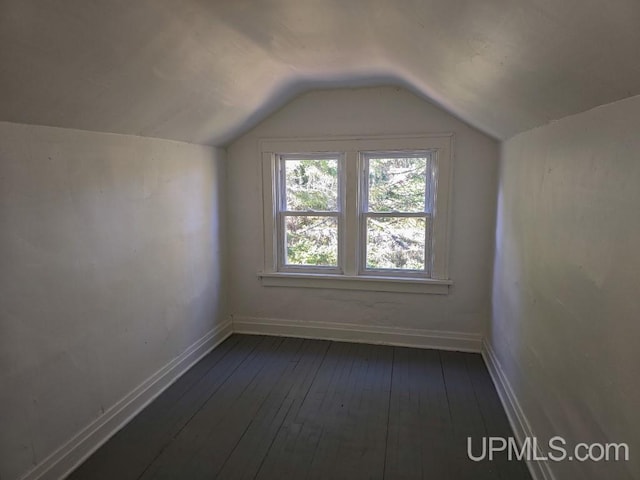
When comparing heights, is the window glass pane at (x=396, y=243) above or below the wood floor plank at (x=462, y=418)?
above

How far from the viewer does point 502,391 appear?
2.78 metres

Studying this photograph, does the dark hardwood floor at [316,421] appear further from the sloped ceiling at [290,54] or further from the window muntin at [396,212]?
the sloped ceiling at [290,54]

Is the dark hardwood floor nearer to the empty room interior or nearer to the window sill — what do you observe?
the empty room interior

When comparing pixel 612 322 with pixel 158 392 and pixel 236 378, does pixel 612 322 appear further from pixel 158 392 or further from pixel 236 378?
pixel 158 392

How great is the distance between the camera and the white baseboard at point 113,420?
80.3 inches

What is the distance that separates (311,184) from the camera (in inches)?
149

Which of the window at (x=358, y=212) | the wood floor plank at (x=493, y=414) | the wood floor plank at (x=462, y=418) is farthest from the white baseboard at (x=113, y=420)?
the wood floor plank at (x=493, y=414)

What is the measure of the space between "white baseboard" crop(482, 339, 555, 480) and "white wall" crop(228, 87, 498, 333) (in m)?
0.48

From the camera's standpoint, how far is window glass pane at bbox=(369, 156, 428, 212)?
3566mm

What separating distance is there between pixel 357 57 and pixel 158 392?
2577mm

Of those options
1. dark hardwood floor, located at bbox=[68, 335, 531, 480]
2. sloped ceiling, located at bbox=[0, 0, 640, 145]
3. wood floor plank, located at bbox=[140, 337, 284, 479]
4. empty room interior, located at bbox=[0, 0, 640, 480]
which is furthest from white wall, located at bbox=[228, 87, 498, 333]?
wood floor plank, located at bbox=[140, 337, 284, 479]

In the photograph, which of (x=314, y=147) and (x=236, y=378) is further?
(x=314, y=147)

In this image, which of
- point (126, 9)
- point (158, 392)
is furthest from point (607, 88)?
point (158, 392)

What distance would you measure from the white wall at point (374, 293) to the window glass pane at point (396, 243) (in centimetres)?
27
